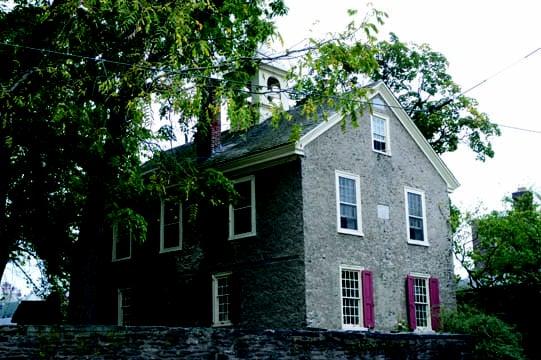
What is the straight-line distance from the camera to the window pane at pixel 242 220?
2175cm

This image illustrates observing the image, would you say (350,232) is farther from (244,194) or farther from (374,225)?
(244,194)

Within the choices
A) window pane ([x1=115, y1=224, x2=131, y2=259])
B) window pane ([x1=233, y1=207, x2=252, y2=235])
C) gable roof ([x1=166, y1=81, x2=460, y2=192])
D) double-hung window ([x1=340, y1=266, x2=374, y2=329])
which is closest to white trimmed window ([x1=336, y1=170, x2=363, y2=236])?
double-hung window ([x1=340, y1=266, x2=374, y2=329])

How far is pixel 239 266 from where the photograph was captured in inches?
849

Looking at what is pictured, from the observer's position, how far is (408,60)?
34281 millimetres

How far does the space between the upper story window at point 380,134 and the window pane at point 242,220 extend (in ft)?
16.9

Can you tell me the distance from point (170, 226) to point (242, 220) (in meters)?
3.50

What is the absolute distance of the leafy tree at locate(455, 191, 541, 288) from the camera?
2519cm

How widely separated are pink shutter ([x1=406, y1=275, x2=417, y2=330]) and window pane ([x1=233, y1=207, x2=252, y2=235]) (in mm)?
5776

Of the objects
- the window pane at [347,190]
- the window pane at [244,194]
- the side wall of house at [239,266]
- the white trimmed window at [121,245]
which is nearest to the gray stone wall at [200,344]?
the side wall of house at [239,266]

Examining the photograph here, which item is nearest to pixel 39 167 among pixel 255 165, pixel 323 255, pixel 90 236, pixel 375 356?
pixel 90 236

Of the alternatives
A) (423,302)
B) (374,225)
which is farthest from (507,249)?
(374,225)

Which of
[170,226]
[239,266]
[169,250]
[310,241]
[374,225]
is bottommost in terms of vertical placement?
[239,266]

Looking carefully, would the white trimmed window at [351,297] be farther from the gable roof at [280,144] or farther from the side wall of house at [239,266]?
the gable roof at [280,144]

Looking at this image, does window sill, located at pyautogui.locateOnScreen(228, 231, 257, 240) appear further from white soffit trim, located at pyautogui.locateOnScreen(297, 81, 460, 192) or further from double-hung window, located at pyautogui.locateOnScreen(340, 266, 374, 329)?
white soffit trim, located at pyautogui.locateOnScreen(297, 81, 460, 192)
